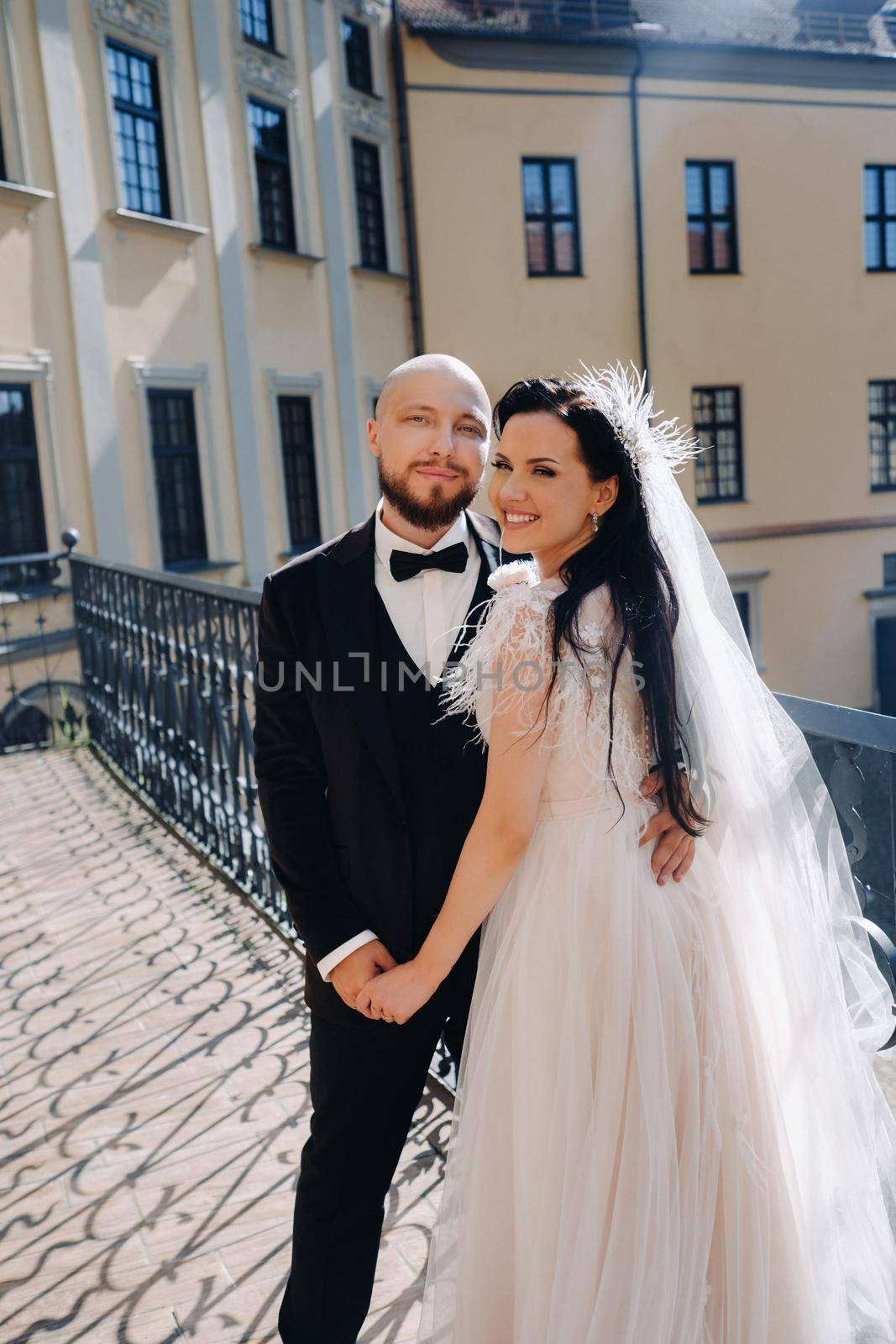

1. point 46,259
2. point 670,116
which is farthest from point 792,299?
point 46,259

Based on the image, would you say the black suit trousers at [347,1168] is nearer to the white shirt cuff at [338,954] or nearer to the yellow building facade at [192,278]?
the white shirt cuff at [338,954]

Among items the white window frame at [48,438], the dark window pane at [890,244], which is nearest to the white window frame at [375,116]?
the white window frame at [48,438]

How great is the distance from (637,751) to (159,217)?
12826 mm

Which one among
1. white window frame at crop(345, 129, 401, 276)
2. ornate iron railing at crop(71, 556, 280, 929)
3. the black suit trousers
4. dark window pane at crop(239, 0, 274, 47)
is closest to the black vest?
the black suit trousers

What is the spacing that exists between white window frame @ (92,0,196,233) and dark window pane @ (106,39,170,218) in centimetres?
7

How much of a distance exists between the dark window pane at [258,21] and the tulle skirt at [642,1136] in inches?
590

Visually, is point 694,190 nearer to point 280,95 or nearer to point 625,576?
point 280,95

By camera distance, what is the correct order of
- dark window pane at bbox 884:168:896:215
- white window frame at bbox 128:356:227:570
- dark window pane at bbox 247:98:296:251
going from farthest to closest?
dark window pane at bbox 884:168:896:215
dark window pane at bbox 247:98:296:251
white window frame at bbox 128:356:227:570

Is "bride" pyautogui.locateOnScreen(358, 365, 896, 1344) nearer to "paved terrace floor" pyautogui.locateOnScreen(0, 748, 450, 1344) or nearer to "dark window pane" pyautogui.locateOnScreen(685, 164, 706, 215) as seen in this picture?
"paved terrace floor" pyautogui.locateOnScreen(0, 748, 450, 1344)

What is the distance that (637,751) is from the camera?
204 cm

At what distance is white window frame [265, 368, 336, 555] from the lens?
14.7 metres

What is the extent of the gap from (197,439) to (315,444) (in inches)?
84.6

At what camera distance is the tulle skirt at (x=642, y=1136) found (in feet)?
6.29

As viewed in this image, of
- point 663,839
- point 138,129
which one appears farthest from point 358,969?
point 138,129
